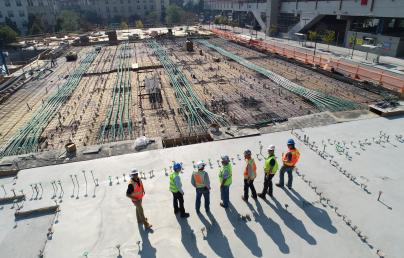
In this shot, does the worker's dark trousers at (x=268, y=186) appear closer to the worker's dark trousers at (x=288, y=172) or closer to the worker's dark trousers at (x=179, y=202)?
the worker's dark trousers at (x=288, y=172)

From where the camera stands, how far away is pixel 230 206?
6.82 m

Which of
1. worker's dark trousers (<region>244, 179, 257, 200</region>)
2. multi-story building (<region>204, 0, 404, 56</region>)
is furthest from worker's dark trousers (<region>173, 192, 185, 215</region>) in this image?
multi-story building (<region>204, 0, 404, 56</region>)

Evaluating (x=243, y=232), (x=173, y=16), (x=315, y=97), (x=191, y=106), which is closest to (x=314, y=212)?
(x=243, y=232)

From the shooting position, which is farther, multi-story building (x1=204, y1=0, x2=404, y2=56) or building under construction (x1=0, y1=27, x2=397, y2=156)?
multi-story building (x1=204, y1=0, x2=404, y2=56)

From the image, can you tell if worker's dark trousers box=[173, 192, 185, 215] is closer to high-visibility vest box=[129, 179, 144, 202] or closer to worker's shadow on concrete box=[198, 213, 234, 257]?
worker's shadow on concrete box=[198, 213, 234, 257]

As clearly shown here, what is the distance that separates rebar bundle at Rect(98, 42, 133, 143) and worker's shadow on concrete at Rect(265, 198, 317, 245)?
6.75 meters

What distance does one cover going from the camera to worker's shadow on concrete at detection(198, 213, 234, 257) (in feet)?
18.4

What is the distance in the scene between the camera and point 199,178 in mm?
6027

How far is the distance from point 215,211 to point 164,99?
964 cm

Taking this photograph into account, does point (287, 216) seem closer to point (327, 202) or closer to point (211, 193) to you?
point (327, 202)

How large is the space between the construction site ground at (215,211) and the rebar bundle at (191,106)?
2.71m

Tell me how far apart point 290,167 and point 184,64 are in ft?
59.5

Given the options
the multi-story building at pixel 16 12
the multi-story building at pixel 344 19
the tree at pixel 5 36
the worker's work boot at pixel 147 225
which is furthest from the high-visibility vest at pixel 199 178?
the multi-story building at pixel 16 12

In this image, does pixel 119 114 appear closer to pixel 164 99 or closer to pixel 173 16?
pixel 164 99
